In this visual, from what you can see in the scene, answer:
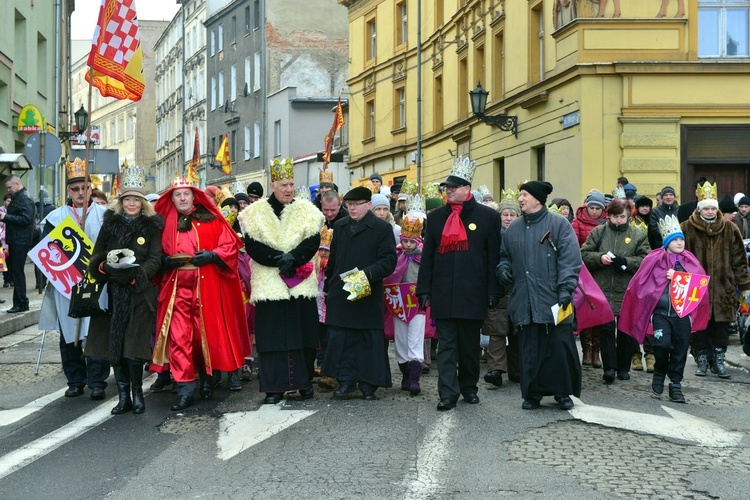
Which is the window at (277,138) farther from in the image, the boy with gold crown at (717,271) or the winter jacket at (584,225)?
the boy with gold crown at (717,271)

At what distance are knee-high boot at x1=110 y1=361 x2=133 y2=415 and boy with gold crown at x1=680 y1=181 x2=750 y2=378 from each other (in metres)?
5.57

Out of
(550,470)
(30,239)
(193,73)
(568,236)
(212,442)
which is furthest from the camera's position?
(193,73)

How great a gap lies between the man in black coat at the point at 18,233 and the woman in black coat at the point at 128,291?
7.19m

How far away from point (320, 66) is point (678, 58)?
117 ft

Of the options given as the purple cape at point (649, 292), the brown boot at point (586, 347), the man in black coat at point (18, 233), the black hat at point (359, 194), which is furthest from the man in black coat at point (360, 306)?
the man in black coat at point (18, 233)

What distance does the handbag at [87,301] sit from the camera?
9109 mm

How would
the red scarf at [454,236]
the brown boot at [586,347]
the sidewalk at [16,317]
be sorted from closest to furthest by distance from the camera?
the red scarf at [454,236], the brown boot at [586,347], the sidewalk at [16,317]

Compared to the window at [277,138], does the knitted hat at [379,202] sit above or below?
below

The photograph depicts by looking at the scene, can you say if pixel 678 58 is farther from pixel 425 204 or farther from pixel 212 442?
pixel 212 442

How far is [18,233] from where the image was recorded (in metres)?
16.2

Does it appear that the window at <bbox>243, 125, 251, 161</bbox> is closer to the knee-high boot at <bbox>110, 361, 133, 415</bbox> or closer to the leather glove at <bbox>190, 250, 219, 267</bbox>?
the leather glove at <bbox>190, 250, 219, 267</bbox>

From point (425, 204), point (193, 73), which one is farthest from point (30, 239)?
point (193, 73)

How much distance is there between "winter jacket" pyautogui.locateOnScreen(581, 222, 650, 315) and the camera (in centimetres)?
1112

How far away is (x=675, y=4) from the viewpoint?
20.2 m
